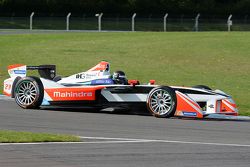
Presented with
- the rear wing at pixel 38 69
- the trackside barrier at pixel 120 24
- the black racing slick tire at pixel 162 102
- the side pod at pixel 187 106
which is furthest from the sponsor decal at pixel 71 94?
the trackside barrier at pixel 120 24

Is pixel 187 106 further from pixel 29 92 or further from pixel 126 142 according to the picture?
pixel 126 142

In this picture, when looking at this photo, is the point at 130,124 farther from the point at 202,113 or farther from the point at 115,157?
the point at 115,157

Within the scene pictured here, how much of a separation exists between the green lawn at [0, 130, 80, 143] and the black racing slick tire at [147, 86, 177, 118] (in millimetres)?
4341

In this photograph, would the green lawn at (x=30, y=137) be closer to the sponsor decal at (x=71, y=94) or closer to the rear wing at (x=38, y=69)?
the sponsor decal at (x=71, y=94)

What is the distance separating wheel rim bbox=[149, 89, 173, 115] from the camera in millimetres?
16109

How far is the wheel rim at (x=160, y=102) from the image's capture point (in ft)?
52.9

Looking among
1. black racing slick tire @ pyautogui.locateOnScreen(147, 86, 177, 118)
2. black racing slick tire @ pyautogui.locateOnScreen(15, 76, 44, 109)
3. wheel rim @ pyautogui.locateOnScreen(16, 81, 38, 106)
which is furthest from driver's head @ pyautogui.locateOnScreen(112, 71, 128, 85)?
wheel rim @ pyautogui.locateOnScreen(16, 81, 38, 106)

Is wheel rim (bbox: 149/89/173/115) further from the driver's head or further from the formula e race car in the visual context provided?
the driver's head

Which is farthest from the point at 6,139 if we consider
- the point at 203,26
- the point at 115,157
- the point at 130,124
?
the point at 203,26

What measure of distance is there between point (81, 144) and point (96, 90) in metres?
5.39

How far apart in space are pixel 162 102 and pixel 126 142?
426 cm

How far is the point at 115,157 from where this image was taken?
10383 millimetres

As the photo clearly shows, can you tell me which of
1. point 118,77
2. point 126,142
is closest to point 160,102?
point 118,77

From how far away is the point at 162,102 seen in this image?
16141 mm
